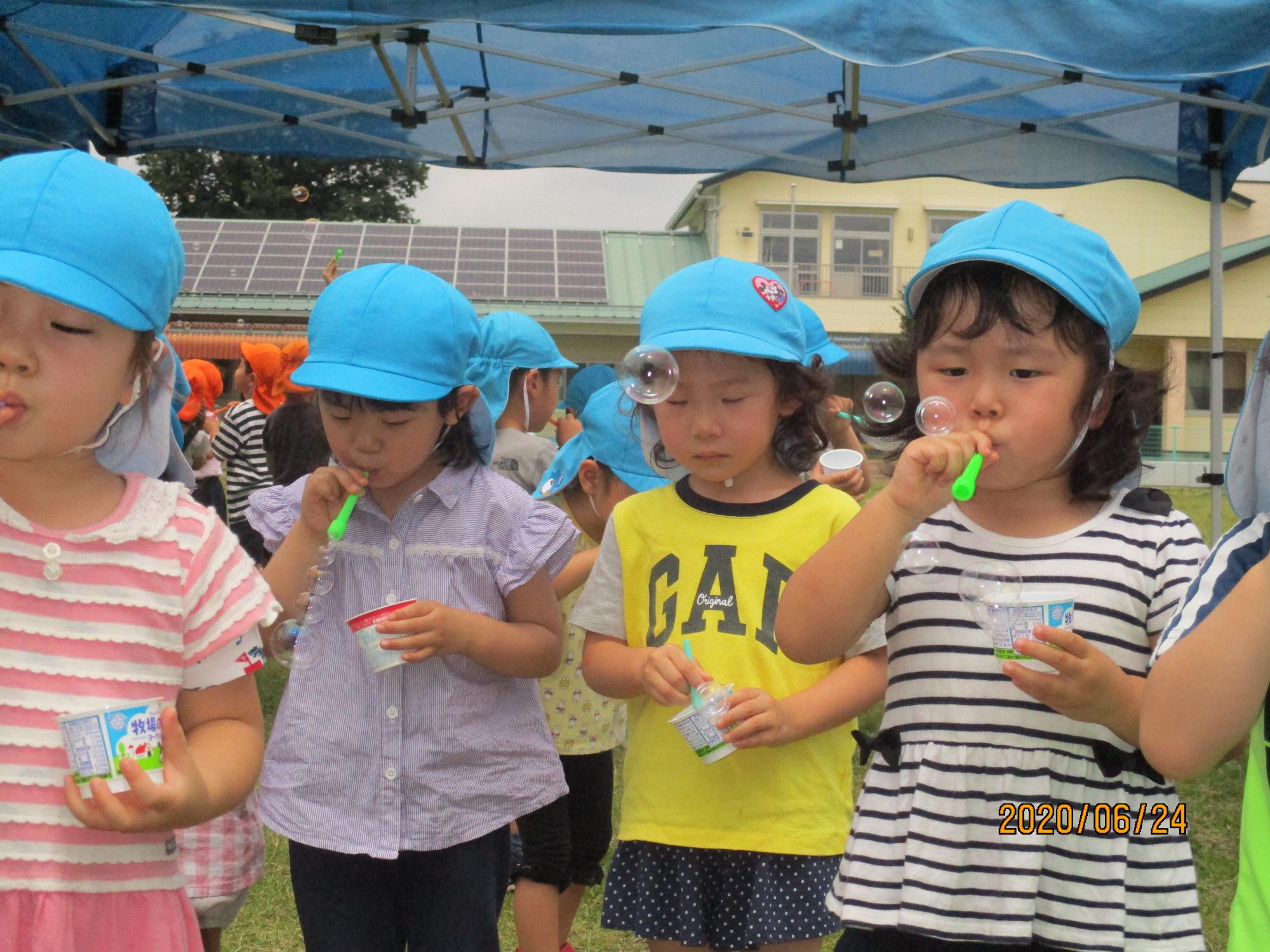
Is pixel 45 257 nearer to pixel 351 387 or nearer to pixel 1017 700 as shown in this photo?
pixel 351 387

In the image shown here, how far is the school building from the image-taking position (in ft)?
79.2

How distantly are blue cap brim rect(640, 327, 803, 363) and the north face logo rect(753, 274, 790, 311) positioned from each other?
3.5 inches

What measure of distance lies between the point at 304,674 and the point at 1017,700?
1.27 m

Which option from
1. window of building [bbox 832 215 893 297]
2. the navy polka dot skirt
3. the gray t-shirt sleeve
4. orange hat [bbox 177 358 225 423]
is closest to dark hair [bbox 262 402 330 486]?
orange hat [bbox 177 358 225 423]

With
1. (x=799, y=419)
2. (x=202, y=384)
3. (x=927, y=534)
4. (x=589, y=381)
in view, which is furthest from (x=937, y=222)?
(x=927, y=534)

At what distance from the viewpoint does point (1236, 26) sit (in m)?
4.11

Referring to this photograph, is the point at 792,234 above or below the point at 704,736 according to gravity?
above

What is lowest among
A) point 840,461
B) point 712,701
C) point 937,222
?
point 712,701

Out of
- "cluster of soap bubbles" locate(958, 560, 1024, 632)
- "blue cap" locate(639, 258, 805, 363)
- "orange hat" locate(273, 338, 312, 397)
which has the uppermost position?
"orange hat" locate(273, 338, 312, 397)

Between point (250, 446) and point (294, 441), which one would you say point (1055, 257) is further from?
point (250, 446)

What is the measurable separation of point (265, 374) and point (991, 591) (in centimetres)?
636

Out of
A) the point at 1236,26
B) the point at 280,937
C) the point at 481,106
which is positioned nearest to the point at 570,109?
the point at 481,106

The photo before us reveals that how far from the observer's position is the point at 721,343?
2141mm
